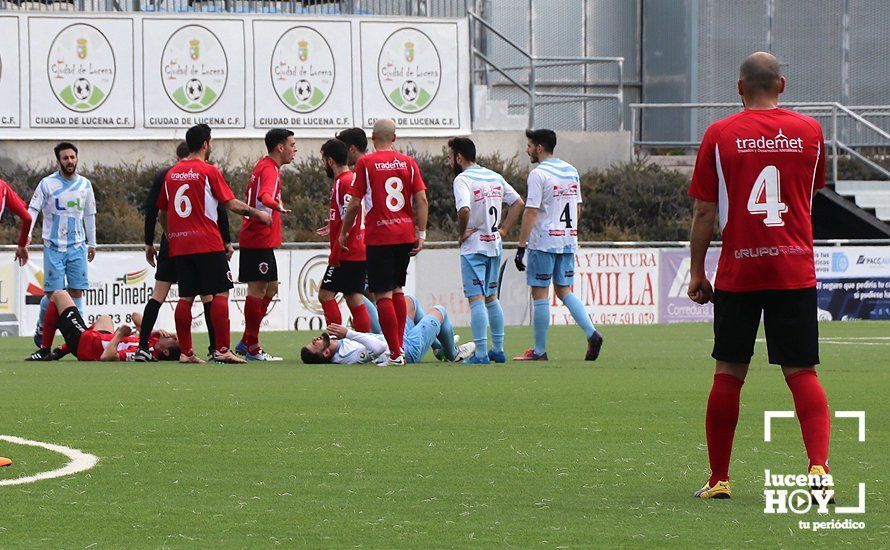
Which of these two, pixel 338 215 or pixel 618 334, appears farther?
pixel 618 334

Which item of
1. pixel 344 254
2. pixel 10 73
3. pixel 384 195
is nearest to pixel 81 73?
pixel 10 73

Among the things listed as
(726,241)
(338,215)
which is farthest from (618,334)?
(726,241)

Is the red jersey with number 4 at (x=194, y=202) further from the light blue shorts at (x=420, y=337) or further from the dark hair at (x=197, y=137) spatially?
the light blue shorts at (x=420, y=337)

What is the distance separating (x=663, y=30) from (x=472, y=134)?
8.34 meters

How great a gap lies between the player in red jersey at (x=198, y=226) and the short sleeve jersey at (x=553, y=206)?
2.73 meters

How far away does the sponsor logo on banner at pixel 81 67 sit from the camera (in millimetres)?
28547

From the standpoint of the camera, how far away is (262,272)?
1605cm

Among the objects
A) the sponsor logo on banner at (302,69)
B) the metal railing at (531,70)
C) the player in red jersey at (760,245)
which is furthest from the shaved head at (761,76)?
the metal railing at (531,70)

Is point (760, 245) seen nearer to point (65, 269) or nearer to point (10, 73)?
point (65, 269)

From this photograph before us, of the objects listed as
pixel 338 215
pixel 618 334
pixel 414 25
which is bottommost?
pixel 618 334

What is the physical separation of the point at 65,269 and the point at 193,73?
12.6 m

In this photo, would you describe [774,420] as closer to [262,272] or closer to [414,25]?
[262,272]

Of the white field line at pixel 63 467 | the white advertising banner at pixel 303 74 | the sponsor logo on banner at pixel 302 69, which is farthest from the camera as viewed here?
the sponsor logo on banner at pixel 302 69

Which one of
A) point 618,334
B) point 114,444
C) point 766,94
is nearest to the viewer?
point 766,94
